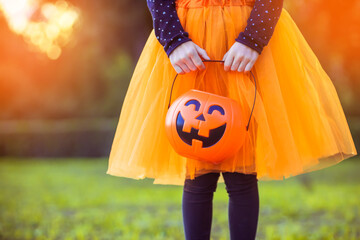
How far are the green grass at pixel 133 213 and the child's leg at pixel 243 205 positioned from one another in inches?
35.4

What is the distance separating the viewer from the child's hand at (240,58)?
4.09ft

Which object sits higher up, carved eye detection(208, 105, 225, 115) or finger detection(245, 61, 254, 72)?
finger detection(245, 61, 254, 72)

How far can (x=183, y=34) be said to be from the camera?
129 centimetres

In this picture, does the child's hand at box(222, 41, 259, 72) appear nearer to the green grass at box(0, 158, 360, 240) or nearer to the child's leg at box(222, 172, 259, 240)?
the child's leg at box(222, 172, 259, 240)

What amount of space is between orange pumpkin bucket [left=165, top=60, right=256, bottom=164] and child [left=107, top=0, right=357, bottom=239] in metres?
0.09

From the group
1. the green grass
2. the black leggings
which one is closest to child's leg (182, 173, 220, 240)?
the black leggings

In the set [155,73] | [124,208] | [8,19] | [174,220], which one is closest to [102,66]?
[8,19]

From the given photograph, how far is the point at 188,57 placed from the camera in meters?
1.26

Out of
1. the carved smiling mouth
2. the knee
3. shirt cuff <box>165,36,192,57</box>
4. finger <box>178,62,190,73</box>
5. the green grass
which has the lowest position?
the green grass

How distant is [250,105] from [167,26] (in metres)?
0.38

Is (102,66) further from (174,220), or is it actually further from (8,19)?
(174,220)

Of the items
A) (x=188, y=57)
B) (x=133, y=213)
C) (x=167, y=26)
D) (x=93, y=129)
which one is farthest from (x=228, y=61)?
(x=93, y=129)

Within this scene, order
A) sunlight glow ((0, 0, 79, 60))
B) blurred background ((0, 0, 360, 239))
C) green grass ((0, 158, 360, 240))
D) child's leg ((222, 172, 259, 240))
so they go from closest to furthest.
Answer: child's leg ((222, 172, 259, 240)) → green grass ((0, 158, 360, 240)) → blurred background ((0, 0, 360, 239)) → sunlight glow ((0, 0, 79, 60))

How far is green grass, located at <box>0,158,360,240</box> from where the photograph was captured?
237 centimetres
